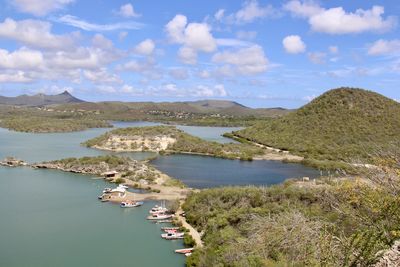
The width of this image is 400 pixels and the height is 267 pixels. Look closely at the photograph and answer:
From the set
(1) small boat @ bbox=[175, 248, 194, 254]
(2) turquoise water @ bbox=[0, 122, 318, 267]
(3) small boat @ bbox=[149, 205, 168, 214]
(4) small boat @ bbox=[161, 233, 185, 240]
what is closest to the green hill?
(2) turquoise water @ bbox=[0, 122, 318, 267]

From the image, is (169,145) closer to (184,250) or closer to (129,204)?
(129,204)

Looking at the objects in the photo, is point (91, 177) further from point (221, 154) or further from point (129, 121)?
point (129, 121)

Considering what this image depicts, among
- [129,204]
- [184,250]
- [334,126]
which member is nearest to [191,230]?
[184,250]

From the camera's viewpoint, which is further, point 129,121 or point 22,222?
point 129,121

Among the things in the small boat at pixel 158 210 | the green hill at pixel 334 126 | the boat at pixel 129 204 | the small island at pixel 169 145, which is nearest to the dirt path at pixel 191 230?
the small boat at pixel 158 210

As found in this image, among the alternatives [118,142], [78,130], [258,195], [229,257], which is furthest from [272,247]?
[78,130]

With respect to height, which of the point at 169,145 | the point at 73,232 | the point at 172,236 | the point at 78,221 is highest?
the point at 169,145

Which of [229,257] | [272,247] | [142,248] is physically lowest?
[142,248]
